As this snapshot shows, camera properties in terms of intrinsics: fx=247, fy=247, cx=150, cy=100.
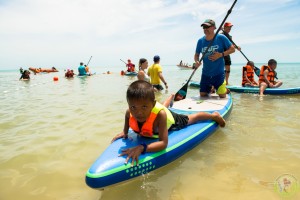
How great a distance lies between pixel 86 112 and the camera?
6020 millimetres

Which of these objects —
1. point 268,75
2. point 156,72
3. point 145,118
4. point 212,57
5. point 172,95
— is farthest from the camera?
point 156,72

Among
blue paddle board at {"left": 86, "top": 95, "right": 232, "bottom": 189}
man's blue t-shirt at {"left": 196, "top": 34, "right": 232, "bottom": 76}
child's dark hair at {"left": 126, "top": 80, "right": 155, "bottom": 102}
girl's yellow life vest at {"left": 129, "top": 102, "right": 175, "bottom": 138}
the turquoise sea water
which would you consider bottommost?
the turquoise sea water

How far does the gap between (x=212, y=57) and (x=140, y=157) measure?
3619 mm

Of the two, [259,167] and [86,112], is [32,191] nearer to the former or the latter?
[259,167]

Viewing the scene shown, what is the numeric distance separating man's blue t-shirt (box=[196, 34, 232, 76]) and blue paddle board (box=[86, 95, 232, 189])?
80.5 inches

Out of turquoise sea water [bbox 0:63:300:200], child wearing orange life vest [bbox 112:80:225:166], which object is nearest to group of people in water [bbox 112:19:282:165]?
child wearing orange life vest [bbox 112:80:225:166]

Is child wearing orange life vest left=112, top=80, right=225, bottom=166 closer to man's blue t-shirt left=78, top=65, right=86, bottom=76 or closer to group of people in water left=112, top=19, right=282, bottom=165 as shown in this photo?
group of people in water left=112, top=19, right=282, bottom=165

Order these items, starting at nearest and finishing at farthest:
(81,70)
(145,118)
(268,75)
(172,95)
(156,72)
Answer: (145,118) → (172,95) → (268,75) → (156,72) → (81,70)

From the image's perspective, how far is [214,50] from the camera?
5.50m

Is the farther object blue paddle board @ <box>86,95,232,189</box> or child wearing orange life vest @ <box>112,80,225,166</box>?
child wearing orange life vest @ <box>112,80,225,166</box>

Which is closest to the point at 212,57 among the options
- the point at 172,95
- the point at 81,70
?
the point at 172,95

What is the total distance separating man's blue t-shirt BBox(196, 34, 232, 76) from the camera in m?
5.41

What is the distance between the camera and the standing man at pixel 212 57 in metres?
5.36

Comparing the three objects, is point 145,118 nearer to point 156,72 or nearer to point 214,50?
point 214,50
